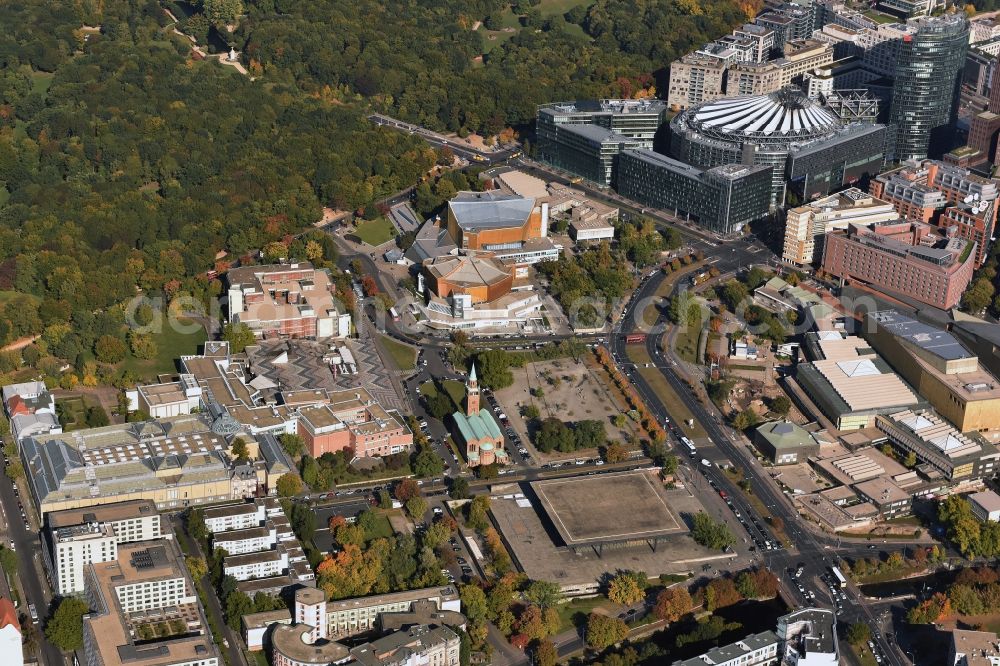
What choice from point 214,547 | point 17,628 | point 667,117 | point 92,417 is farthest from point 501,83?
point 17,628

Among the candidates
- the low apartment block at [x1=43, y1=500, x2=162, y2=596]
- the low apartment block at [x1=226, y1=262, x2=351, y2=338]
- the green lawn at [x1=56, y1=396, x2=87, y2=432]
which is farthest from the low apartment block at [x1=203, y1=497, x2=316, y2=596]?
the low apartment block at [x1=226, y1=262, x2=351, y2=338]

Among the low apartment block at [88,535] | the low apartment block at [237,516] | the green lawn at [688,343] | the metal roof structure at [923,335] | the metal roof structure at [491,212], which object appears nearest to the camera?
the low apartment block at [88,535]

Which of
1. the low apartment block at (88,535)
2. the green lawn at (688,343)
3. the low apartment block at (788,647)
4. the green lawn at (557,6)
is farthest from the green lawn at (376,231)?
the low apartment block at (788,647)

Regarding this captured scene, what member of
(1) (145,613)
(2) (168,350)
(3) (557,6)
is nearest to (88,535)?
(1) (145,613)

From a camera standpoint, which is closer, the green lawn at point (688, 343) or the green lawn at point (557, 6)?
the green lawn at point (688, 343)

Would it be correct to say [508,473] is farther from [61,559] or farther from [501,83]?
[501,83]

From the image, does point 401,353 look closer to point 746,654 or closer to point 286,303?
point 286,303

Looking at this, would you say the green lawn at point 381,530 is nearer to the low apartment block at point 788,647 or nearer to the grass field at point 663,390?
the low apartment block at point 788,647
